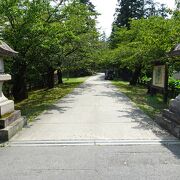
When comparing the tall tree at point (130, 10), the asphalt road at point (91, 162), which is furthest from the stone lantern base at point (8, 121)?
the tall tree at point (130, 10)

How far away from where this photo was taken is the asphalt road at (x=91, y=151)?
17.6ft

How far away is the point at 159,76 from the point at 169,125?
29.8ft

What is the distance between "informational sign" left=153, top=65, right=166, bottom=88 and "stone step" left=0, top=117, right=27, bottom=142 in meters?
9.34

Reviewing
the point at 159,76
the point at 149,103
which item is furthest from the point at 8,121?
the point at 159,76

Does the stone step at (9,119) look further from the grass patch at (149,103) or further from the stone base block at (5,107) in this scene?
the grass patch at (149,103)

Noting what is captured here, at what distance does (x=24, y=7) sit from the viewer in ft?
46.1

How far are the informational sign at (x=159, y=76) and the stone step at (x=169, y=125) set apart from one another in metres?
6.83

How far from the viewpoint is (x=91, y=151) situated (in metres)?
6.71

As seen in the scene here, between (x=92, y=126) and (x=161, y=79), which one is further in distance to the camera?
(x=161, y=79)

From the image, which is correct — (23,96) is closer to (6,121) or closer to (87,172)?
(6,121)

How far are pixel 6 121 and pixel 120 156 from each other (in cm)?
331

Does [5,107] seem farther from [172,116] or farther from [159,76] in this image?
[159,76]

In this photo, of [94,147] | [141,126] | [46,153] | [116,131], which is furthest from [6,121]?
[141,126]

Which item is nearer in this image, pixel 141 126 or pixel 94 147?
pixel 94 147
